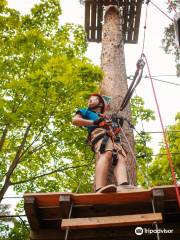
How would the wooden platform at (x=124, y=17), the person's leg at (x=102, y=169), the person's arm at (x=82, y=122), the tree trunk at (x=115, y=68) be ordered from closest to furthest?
the person's leg at (x=102, y=169) < the person's arm at (x=82, y=122) < the tree trunk at (x=115, y=68) < the wooden platform at (x=124, y=17)

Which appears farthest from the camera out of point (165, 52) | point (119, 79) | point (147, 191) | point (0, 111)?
point (165, 52)

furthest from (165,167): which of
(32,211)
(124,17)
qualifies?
(32,211)

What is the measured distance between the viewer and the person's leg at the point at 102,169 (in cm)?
396

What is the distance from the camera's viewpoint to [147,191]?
3.25 m

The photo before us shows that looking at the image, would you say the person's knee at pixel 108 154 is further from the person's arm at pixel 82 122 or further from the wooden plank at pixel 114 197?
the wooden plank at pixel 114 197

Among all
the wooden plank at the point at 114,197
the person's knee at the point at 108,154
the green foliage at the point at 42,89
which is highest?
the green foliage at the point at 42,89

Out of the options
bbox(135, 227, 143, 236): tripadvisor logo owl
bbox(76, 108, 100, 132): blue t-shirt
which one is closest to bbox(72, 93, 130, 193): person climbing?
bbox(76, 108, 100, 132): blue t-shirt

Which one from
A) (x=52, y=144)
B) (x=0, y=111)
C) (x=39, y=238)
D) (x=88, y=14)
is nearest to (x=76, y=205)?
(x=39, y=238)

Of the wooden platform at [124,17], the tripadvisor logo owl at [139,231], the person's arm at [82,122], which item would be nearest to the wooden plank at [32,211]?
the tripadvisor logo owl at [139,231]

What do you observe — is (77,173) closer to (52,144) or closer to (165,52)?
(52,144)

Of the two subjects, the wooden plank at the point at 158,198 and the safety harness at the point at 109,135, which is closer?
the wooden plank at the point at 158,198

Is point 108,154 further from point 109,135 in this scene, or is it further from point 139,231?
point 139,231

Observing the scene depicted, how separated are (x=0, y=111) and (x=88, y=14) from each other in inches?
233

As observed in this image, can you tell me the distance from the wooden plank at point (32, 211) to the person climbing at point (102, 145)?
758mm
